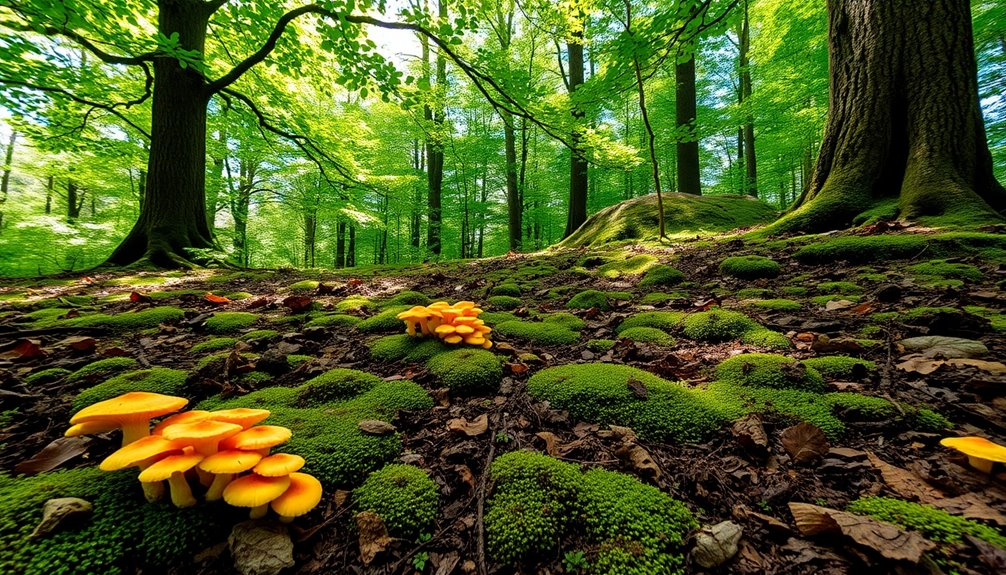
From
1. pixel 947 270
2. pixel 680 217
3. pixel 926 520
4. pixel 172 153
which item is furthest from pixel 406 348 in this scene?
pixel 680 217

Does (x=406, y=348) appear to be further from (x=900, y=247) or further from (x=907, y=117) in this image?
(x=907, y=117)

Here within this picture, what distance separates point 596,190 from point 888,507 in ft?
71.4

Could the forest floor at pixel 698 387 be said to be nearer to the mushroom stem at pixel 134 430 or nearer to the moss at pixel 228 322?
the moss at pixel 228 322

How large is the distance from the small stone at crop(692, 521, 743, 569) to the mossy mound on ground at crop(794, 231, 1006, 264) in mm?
4105

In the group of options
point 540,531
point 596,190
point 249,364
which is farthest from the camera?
point 596,190

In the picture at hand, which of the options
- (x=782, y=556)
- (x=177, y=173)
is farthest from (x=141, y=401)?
(x=177, y=173)

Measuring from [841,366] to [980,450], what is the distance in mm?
934

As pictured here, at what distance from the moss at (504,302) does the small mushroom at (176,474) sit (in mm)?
3053

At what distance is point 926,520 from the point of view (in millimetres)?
1046

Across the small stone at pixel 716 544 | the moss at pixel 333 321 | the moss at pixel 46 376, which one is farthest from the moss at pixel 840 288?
the moss at pixel 46 376

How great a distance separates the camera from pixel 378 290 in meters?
5.33

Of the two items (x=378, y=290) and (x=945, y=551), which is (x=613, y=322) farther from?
(x=378, y=290)

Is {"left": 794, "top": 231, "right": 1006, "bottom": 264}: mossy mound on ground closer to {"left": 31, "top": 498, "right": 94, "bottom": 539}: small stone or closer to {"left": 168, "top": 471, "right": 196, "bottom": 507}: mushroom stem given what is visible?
{"left": 168, "top": 471, "right": 196, "bottom": 507}: mushroom stem

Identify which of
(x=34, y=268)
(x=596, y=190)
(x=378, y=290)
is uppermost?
(x=596, y=190)
